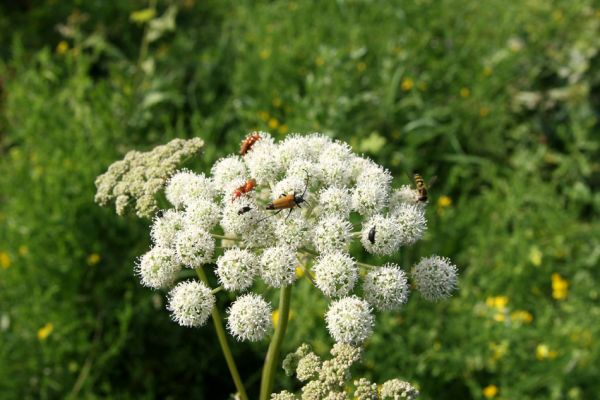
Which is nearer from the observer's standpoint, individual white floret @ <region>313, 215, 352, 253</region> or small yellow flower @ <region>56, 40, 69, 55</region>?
individual white floret @ <region>313, 215, 352, 253</region>

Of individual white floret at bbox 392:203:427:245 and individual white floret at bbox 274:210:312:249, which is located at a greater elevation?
individual white floret at bbox 392:203:427:245

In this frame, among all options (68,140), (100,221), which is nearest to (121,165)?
(100,221)

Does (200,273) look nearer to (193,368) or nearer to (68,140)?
(193,368)

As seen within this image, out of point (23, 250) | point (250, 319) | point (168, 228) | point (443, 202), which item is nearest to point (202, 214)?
point (168, 228)

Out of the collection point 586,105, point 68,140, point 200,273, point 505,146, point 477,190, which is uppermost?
point 586,105

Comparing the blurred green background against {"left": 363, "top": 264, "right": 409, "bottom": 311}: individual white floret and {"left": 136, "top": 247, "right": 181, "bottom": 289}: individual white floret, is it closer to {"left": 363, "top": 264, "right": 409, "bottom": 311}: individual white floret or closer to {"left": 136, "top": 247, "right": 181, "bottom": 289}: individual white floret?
{"left": 136, "top": 247, "right": 181, "bottom": 289}: individual white floret

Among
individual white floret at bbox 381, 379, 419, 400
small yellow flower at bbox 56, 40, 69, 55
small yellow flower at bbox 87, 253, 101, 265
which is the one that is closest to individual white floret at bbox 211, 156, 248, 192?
individual white floret at bbox 381, 379, 419, 400
